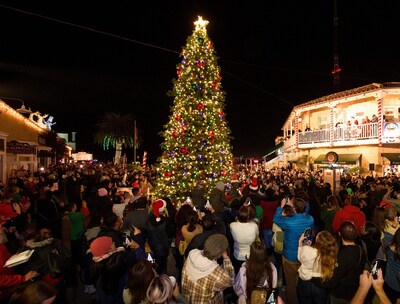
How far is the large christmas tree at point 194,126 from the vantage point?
39.0ft

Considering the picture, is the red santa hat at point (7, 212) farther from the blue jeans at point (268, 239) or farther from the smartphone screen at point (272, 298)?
the smartphone screen at point (272, 298)

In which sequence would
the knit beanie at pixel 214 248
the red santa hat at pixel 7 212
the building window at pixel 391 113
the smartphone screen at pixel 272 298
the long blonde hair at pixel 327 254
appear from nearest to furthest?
the smartphone screen at pixel 272 298 < the knit beanie at pixel 214 248 < the long blonde hair at pixel 327 254 < the red santa hat at pixel 7 212 < the building window at pixel 391 113

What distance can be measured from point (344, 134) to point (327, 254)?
1998 cm

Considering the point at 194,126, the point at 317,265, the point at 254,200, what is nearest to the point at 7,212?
the point at 254,200

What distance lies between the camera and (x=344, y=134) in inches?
858

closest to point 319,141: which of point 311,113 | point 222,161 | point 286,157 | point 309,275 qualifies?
point 311,113

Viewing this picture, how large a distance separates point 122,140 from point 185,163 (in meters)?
37.8

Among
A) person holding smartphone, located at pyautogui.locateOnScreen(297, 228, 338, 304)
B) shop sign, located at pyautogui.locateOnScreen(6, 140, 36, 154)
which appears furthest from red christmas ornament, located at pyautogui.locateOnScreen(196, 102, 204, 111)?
shop sign, located at pyautogui.locateOnScreen(6, 140, 36, 154)

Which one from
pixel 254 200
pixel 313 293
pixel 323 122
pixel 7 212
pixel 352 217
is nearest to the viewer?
pixel 313 293

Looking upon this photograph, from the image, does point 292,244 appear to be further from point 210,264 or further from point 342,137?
point 342,137

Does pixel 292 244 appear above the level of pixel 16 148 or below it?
below

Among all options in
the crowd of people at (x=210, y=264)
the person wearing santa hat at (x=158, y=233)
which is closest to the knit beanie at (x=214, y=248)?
the crowd of people at (x=210, y=264)

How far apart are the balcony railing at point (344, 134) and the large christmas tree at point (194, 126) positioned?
1243cm

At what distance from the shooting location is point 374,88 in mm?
19875
